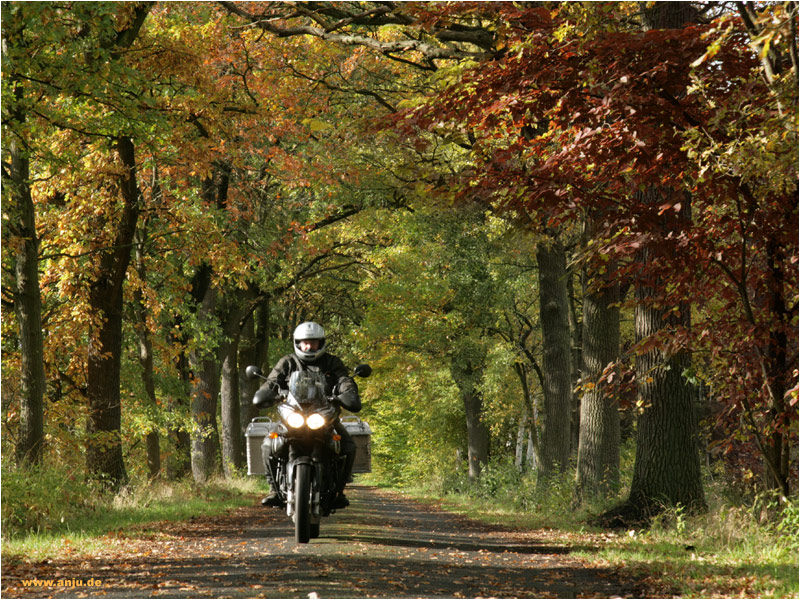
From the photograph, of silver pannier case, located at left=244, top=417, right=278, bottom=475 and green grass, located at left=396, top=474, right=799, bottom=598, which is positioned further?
silver pannier case, located at left=244, top=417, right=278, bottom=475

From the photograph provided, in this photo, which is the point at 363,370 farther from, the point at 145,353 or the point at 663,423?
the point at 145,353

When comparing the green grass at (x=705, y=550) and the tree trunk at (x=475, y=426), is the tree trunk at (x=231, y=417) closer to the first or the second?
the tree trunk at (x=475, y=426)

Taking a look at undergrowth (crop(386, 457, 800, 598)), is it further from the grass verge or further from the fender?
the fender

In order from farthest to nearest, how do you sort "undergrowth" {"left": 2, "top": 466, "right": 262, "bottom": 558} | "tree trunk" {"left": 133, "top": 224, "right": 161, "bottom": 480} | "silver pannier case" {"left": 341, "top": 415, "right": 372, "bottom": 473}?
"tree trunk" {"left": 133, "top": 224, "right": 161, "bottom": 480} < "undergrowth" {"left": 2, "top": 466, "right": 262, "bottom": 558} < "silver pannier case" {"left": 341, "top": 415, "right": 372, "bottom": 473}

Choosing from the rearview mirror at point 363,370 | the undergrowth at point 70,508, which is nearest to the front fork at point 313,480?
the rearview mirror at point 363,370

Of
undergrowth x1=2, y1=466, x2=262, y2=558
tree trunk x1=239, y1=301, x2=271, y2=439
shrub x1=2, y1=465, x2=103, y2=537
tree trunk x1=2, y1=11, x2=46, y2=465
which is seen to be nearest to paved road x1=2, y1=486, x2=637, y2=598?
undergrowth x1=2, y1=466, x2=262, y2=558

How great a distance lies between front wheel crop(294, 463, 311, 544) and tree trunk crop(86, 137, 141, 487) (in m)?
10.2

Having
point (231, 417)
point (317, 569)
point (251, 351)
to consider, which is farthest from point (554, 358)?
point (251, 351)

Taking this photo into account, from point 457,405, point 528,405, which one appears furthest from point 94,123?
point 457,405

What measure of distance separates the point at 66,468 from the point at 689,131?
13052 millimetres

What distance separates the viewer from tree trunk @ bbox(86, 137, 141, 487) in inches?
719

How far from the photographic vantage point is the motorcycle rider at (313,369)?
30.8 ft

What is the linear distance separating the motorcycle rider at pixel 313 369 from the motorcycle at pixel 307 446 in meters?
0.15

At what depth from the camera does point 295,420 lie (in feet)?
30.0
